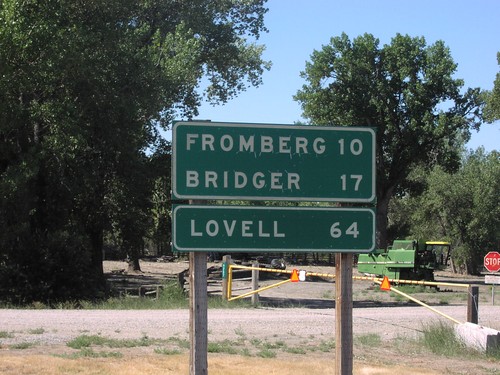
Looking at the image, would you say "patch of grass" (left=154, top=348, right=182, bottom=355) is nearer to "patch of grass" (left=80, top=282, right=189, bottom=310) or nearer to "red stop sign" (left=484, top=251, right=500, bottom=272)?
"patch of grass" (left=80, top=282, right=189, bottom=310)

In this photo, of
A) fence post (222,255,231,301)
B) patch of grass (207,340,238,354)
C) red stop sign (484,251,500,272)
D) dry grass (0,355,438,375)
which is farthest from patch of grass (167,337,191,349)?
red stop sign (484,251,500,272)

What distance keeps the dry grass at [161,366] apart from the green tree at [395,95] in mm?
35470

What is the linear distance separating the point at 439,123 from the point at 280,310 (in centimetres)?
2770

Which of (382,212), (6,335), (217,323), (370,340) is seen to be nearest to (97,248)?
(217,323)

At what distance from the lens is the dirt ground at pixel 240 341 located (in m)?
10.5

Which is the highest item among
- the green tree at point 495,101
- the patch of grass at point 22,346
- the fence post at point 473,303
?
the green tree at point 495,101

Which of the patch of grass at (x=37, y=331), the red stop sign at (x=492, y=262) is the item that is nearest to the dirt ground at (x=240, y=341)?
the patch of grass at (x=37, y=331)

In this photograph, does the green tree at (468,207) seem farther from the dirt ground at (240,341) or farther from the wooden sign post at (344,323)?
the wooden sign post at (344,323)

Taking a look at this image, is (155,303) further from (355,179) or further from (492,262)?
(355,179)

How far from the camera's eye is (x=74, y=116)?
24.0 metres

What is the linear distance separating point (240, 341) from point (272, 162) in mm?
7988

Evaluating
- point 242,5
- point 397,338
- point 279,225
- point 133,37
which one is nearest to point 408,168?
point 242,5

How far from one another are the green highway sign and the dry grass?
Answer: 4.63 m

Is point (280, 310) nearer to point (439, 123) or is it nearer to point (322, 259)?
point (439, 123)
